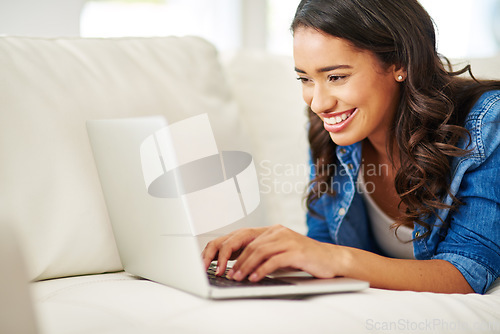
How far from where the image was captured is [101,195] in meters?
1.04

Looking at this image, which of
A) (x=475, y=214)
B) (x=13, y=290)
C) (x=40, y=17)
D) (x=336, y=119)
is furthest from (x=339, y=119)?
(x=40, y=17)

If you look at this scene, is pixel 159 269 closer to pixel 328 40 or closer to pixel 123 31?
pixel 328 40

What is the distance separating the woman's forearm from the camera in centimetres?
86

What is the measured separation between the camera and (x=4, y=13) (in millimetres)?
1518

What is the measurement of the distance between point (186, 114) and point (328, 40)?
365 millimetres

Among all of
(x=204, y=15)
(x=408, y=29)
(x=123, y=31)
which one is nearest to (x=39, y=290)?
(x=408, y=29)

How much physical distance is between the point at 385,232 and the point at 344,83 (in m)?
0.44

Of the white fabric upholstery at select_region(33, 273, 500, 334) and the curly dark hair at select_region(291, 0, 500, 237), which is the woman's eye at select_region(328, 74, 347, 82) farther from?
the white fabric upholstery at select_region(33, 273, 500, 334)

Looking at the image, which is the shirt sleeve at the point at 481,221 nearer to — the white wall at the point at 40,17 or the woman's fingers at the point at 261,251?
the woman's fingers at the point at 261,251

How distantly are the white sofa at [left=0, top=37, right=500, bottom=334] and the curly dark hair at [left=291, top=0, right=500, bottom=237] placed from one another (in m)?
0.22

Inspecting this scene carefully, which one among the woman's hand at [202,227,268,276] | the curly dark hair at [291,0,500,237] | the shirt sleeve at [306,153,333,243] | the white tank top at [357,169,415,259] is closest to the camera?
the woman's hand at [202,227,268,276]

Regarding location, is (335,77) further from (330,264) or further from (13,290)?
(13,290)

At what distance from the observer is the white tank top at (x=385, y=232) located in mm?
1247

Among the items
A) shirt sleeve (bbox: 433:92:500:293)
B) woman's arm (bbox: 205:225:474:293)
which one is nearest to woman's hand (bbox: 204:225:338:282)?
woman's arm (bbox: 205:225:474:293)
